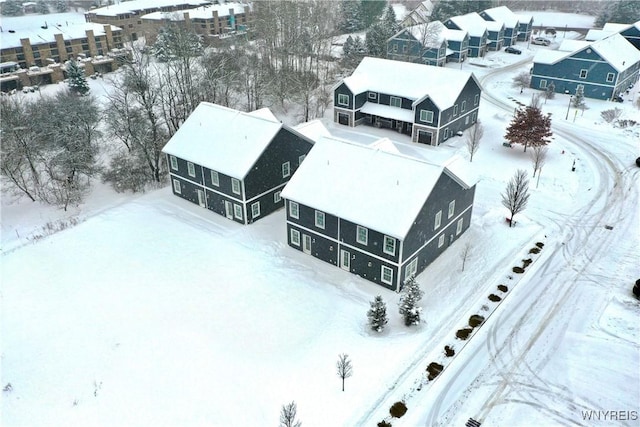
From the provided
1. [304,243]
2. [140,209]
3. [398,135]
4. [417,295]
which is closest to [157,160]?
[140,209]

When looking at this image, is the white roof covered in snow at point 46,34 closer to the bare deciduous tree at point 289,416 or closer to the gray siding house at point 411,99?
the gray siding house at point 411,99

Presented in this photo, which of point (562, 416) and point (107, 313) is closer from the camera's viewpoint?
point (562, 416)

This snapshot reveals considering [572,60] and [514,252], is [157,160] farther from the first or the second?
[572,60]

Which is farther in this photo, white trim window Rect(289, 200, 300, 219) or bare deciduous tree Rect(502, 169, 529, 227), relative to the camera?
bare deciduous tree Rect(502, 169, 529, 227)

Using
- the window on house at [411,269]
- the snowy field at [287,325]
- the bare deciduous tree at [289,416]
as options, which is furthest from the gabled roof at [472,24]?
the bare deciduous tree at [289,416]

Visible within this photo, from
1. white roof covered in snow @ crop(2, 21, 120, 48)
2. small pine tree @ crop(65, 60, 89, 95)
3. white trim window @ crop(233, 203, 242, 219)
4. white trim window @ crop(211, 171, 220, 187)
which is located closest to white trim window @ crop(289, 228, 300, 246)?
white trim window @ crop(233, 203, 242, 219)

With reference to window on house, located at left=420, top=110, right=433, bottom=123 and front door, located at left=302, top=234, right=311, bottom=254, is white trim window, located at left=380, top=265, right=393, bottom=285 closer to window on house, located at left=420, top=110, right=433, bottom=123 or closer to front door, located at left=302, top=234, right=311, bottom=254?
front door, located at left=302, top=234, right=311, bottom=254
